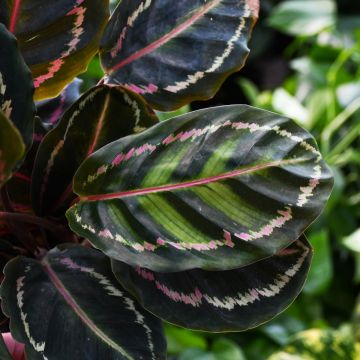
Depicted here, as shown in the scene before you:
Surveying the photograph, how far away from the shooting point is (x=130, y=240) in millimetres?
450

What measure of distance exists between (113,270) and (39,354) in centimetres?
8

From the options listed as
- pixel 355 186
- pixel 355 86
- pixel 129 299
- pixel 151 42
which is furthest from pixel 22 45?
pixel 355 186

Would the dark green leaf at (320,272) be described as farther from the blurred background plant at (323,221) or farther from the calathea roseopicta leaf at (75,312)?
the calathea roseopicta leaf at (75,312)

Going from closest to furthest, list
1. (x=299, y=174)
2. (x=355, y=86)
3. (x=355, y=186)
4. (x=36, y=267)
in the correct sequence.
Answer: (x=299, y=174), (x=36, y=267), (x=355, y=86), (x=355, y=186)

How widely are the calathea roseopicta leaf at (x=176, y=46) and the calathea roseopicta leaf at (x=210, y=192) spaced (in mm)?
114

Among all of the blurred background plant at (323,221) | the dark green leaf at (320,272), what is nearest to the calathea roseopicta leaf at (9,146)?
the blurred background plant at (323,221)

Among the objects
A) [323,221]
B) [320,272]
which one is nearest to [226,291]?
[320,272]

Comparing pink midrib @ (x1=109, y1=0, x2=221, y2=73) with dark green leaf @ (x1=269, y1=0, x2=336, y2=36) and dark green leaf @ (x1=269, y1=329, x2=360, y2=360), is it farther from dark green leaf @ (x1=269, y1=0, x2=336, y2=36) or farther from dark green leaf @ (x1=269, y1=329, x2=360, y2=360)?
dark green leaf @ (x1=269, y1=0, x2=336, y2=36)

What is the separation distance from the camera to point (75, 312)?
0.50m

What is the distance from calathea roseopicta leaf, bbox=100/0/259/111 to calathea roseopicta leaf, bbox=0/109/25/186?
23 centimetres

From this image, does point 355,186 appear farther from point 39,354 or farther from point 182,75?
point 39,354

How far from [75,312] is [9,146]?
184 millimetres

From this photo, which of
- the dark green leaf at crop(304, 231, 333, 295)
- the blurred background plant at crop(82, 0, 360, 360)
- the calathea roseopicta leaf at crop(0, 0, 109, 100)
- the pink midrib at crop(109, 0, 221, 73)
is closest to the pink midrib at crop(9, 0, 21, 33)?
the calathea roseopicta leaf at crop(0, 0, 109, 100)

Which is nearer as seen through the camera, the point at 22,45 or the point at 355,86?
the point at 22,45
